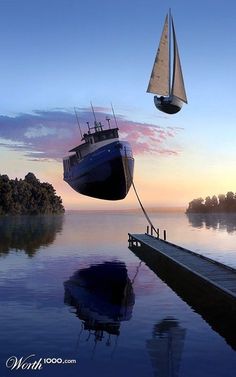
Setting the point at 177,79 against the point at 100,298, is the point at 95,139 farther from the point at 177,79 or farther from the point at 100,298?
the point at 100,298

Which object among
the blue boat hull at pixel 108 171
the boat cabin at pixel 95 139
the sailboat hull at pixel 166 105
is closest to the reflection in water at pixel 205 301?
the sailboat hull at pixel 166 105

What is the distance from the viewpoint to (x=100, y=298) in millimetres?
26469

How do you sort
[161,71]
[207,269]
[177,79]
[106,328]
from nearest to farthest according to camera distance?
[106,328]
[207,269]
[177,79]
[161,71]

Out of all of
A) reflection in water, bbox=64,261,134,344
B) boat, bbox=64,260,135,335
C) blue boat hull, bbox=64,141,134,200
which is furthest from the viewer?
blue boat hull, bbox=64,141,134,200

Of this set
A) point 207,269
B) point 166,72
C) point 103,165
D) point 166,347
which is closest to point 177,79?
point 166,72

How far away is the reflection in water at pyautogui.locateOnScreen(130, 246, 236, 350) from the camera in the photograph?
64.9 ft

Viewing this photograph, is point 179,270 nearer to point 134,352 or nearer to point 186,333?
point 186,333

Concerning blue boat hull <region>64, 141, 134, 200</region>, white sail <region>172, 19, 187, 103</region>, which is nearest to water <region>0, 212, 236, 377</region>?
white sail <region>172, 19, 187, 103</region>

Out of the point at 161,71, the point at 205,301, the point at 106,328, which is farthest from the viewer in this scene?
the point at 161,71

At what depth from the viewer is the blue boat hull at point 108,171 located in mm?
64938

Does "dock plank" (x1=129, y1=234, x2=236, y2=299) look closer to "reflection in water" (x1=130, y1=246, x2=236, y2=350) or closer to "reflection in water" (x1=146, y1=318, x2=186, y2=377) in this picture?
"reflection in water" (x1=130, y1=246, x2=236, y2=350)

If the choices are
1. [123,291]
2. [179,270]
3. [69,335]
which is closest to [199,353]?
[69,335]

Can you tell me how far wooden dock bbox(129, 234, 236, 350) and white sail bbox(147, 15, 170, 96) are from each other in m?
17.7

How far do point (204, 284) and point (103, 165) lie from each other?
1651 inches
